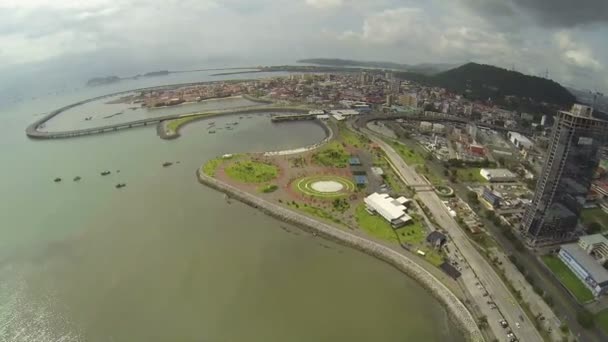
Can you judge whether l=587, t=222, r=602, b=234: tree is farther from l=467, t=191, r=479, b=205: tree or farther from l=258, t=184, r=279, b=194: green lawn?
l=258, t=184, r=279, b=194: green lawn

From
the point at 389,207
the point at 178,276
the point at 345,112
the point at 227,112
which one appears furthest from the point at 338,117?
the point at 178,276

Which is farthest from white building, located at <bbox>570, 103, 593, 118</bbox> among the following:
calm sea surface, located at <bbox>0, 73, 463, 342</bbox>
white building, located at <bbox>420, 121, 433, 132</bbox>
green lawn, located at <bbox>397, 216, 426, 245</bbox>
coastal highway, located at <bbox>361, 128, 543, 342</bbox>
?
white building, located at <bbox>420, 121, 433, 132</bbox>

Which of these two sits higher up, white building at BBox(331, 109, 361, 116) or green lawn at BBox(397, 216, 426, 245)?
white building at BBox(331, 109, 361, 116)

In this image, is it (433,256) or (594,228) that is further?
(594,228)

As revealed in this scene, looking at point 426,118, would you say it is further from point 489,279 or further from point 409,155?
point 489,279

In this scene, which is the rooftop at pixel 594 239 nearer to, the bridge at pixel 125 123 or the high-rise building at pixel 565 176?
the high-rise building at pixel 565 176

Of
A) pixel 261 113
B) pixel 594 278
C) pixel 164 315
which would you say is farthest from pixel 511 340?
pixel 261 113
